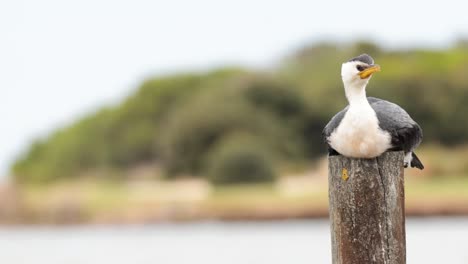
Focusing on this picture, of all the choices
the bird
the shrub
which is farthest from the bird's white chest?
the shrub

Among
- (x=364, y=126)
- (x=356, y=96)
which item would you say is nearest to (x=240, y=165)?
(x=356, y=96)

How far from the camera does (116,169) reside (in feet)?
137

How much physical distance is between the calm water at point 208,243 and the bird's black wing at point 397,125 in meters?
11.8

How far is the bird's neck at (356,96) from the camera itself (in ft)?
21.0

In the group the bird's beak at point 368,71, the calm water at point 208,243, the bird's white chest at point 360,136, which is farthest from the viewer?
the calm water at point 208,243

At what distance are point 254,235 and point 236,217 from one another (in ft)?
13.4

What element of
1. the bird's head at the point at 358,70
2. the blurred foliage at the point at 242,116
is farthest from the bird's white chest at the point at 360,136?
the blurred foliage at the point at 242,116

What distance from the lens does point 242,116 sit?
3819 cm

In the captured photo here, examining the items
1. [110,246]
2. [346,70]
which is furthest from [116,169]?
[346,70]

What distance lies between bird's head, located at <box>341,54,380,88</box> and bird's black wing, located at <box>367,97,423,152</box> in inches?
6.6

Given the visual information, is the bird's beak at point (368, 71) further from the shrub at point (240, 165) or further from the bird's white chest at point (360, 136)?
the shrub at point (240, 165)

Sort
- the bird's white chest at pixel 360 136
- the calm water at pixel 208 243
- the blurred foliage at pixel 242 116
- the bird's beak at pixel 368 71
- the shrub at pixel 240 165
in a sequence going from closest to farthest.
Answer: the bird's white chest at pixel 360 136, the bird's beak at pixel 368 71, the calm water at pixel 208 243, the shrub at pixel 240 165, the blurred foliage at pixel 242 116

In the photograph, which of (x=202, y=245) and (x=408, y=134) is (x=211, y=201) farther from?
(x=408, y=134)

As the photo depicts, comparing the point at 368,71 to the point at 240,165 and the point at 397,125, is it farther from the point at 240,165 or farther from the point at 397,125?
the point at 240,165
